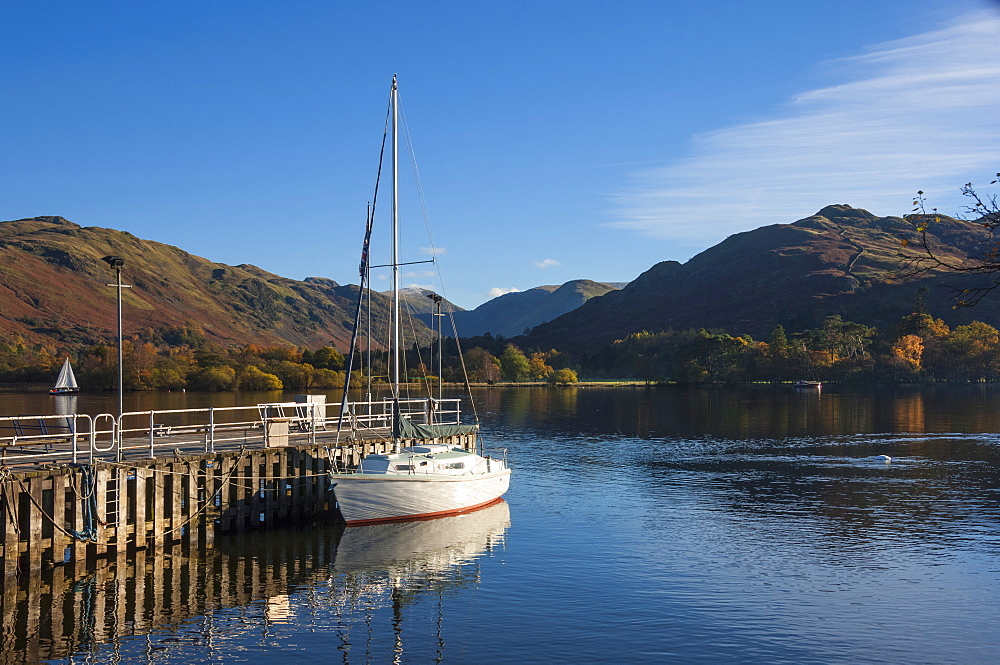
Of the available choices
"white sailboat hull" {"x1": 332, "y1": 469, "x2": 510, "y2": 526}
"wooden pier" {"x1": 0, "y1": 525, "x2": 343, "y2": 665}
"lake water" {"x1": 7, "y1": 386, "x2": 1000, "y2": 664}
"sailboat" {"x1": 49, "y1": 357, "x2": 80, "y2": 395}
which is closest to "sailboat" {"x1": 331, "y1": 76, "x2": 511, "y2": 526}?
"white sailboat hull" {"x1": 332, "y1": 469, "x2": 510, "y2": 526}

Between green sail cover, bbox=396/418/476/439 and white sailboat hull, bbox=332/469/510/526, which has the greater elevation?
green sail cover, bbox=396/418/476/439

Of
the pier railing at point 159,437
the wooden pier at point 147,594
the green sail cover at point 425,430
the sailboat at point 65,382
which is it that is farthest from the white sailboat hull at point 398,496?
the sailboat at point 65,382

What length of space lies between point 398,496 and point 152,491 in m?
9.69

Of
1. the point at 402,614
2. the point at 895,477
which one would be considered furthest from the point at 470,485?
the point at 895,477

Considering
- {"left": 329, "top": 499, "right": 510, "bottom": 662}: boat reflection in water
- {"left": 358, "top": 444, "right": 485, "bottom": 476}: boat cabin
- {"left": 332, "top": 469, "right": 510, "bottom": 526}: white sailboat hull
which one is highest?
{"left": 358, "top": 444, "right": 485, "bottom": 476}: boat cabin

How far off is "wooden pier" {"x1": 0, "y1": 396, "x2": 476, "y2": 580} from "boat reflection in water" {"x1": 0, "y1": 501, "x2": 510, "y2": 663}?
75 cm

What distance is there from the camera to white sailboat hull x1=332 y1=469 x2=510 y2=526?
35.8m

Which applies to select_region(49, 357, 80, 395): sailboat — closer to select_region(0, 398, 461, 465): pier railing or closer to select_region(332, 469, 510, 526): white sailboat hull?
select_region(0, 398, 461, 465): pier railing

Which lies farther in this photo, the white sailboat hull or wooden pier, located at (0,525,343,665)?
the white sailboat hull

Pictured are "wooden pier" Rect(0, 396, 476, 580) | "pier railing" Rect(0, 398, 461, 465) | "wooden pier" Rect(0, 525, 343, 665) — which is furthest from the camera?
"pier railing" Rect(0, 398, 461, 465)

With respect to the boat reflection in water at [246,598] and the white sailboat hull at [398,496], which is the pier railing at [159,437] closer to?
the white sailboat hull at [398,496]

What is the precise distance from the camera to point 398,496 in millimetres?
36562

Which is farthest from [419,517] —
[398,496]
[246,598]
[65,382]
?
[65,382]

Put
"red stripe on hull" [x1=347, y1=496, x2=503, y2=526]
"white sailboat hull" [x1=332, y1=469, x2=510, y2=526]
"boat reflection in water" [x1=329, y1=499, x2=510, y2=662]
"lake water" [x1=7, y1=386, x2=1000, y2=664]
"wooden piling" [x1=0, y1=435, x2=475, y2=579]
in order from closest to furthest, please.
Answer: "lake water" [x1=7, y1=386, x2=1000, y2=664] < "boat reflection in water" [x1=329, y1=499, x2=510, y2=662] < "wooden piling" [x1=0, y1=435, x2=475, y2=579] < "white sailboat hull" [x1=332, y1=469, x2=510, y2=526] < "red stripe on hull" [x1=347, y1=496, x2=503, y2=526]
